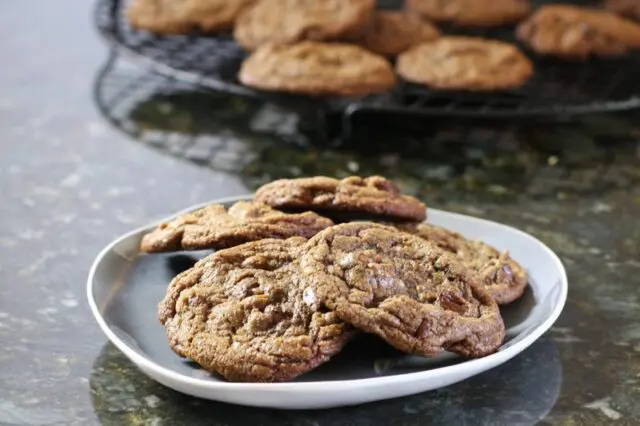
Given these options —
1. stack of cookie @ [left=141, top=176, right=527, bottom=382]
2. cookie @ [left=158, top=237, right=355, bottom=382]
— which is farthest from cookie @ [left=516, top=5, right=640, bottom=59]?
cookie @ [left=158, top=237, right=355, bottom=382]

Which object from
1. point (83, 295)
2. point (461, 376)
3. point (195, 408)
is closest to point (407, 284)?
point (461, 376)

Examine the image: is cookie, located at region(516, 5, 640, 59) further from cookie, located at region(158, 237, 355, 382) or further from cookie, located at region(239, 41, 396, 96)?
cookie, located at region(158, 237, 355, 382)

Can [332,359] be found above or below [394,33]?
above

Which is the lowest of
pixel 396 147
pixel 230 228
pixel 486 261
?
pixel 396 147

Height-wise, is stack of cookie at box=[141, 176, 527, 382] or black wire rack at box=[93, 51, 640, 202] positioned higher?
stack of cookie at box=[141, 176, 527, 382]

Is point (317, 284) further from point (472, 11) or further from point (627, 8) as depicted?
point (627, 8)

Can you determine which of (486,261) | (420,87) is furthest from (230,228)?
(420,87)

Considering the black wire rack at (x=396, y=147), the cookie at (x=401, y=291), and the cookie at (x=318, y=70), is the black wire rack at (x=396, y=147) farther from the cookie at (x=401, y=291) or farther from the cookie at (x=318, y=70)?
the cookie at (x=401, y=291)
